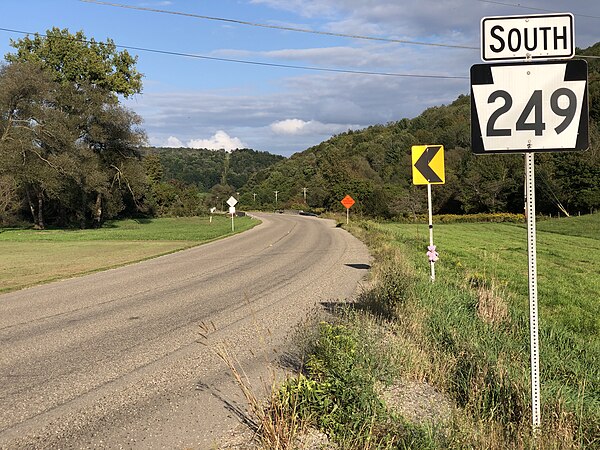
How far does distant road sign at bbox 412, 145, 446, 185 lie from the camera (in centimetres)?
1138

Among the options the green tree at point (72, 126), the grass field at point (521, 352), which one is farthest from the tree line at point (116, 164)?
the grass field at point (521, 352)

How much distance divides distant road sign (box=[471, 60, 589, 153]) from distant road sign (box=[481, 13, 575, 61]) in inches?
4.4

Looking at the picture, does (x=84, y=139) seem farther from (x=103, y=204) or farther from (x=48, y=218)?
(x=48, y=218)

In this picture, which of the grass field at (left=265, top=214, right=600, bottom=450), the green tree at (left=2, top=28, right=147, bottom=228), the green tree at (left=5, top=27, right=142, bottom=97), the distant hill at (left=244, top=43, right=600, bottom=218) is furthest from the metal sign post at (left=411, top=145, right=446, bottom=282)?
→ the green tree at (left=5, top=27, right=142, bottom=97)

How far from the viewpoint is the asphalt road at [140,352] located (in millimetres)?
4727

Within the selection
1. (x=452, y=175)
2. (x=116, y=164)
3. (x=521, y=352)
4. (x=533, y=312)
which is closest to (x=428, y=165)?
(x=521, y=352)

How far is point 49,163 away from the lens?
45.0 meters

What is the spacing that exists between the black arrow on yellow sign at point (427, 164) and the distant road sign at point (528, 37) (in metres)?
7.47

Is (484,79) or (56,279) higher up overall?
(484,79)

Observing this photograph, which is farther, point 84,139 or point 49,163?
point 84,139

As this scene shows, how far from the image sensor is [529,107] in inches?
152

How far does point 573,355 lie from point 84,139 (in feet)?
180

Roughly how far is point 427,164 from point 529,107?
7.74 metres

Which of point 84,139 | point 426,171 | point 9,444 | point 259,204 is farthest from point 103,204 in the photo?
point 259,204
